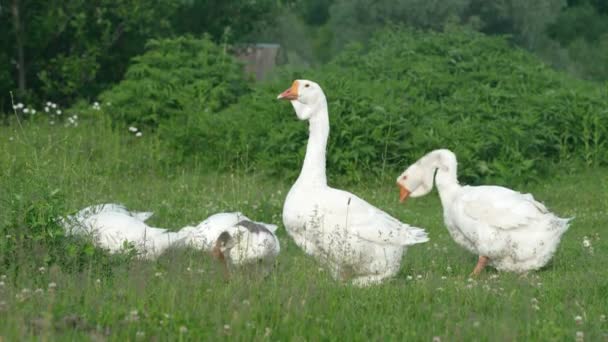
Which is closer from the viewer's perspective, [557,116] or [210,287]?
[210,287]

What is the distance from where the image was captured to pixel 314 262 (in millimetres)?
9039

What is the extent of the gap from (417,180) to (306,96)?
155 centimetres

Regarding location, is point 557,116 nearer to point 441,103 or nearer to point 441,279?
point 441,103

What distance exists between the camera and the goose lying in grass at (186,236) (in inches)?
334

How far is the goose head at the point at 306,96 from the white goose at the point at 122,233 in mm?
1475

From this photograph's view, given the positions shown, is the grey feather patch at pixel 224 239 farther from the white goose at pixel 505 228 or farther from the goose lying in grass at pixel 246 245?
the white goose at pixel 505 228

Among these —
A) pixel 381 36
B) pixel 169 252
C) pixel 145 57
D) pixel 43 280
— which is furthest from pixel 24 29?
pixel 43 280

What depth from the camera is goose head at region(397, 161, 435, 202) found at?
34.1ft

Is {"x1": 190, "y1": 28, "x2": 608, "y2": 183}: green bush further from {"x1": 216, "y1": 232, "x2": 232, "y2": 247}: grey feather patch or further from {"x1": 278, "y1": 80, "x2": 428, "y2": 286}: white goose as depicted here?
{"x1": 216, "y1": 232, "x2": 232, "y2": 247}: grey feather patch

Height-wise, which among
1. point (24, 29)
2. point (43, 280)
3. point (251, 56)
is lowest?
point (251, 56)

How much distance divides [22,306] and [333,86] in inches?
408

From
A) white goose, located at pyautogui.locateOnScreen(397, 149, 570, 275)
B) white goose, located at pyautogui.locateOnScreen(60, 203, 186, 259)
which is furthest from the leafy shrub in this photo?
white goose, located at pyautogui.locateOnScreen(397, 149, 570, 275)

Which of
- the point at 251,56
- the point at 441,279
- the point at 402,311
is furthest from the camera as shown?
the point at 251,56

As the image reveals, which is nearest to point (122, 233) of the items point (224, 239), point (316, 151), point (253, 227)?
point (224, 239)
